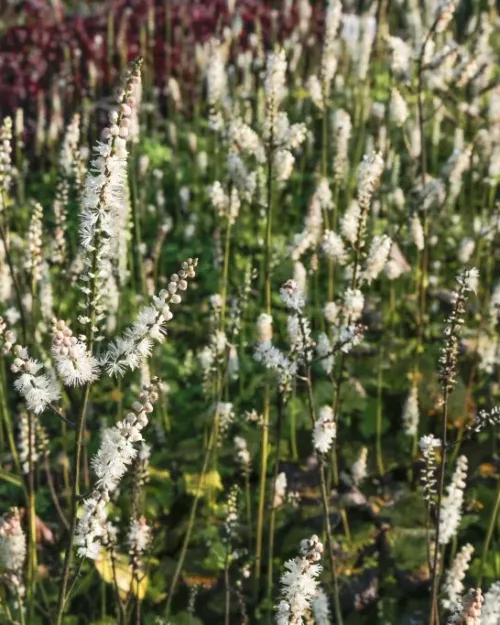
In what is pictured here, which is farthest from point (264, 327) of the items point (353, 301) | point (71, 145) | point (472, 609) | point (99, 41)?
point (99, 41)

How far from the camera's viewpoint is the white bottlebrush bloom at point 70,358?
70.6 inches

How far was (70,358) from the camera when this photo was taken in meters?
1.82

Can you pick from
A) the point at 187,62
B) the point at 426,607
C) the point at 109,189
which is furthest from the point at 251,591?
the point at 187,62

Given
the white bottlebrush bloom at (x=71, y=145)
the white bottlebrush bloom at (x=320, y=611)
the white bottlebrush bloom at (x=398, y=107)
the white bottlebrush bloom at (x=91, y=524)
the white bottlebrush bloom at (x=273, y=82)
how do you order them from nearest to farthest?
the white bottlebrush bloom at (x=91, y=524), the white bottlebrush bloom at (x=320, y=611), the white bottlebrush bloom at (x=273, y=82), the white bottlebrush bloom at (x=71, y=145), the white bottlebrush bloom at (x=398, y=107)

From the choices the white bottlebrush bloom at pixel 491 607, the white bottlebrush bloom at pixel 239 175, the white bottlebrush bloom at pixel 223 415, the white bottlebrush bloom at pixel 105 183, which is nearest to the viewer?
the white bottlebrush bloom at pixel 105 183

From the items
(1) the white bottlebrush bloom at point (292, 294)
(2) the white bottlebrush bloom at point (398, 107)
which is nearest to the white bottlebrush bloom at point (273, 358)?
(1) the white bottlebrush bloom at point (292, 294)

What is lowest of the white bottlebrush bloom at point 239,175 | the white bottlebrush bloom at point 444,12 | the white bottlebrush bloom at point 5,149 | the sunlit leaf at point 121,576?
the sunlit leaf at point 121,576

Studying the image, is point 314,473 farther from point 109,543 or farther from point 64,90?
point 64,90

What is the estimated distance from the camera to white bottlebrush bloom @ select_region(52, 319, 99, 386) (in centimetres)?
179

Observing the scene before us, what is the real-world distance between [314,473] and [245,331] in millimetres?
1300

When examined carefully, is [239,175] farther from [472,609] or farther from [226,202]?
[472,609]

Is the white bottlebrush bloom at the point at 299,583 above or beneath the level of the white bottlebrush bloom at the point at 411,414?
beneath

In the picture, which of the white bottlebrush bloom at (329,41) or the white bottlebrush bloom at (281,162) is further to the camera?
the white bottlebrush bloom at (329,41)

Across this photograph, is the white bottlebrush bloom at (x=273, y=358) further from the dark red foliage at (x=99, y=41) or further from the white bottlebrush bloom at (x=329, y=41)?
the dark red foliage at (x=99, y=41)
